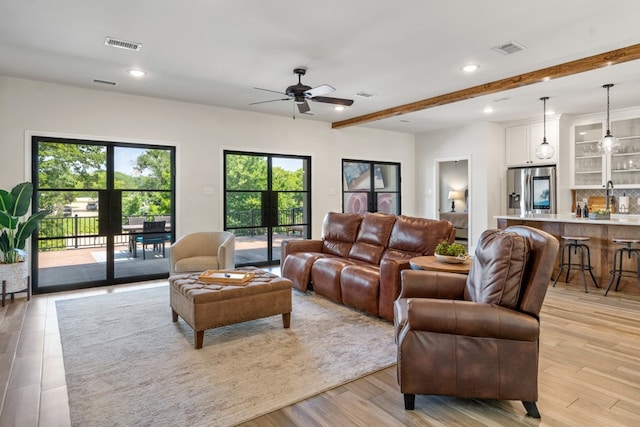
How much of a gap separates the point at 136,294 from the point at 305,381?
3266 millimetres

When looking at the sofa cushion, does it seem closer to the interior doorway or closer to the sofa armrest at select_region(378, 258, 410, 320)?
the sofa armrest at select_region(378, 258, 410, 320)

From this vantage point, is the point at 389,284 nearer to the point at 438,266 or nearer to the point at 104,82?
the point at 438,266

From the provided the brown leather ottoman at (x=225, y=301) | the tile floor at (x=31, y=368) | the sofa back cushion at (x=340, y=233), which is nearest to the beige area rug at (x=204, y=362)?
the tile floor at (x=31, y=368)

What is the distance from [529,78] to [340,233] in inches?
118

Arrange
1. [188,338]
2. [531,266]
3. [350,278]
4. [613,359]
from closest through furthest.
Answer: [531,266] < [613,359] < [188,338] < [350,278]

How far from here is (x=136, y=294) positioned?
16.1ft

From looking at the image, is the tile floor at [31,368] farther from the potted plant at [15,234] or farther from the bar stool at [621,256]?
the bar stool at [621,256]

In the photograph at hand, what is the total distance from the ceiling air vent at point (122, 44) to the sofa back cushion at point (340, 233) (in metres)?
3.07

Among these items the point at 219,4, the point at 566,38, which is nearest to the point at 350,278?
the point at 219,4

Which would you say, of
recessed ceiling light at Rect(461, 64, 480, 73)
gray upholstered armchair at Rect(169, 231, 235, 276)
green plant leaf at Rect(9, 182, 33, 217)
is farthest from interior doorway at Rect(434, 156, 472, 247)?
green plant leaf at Rect(9, 182, 33, 217)

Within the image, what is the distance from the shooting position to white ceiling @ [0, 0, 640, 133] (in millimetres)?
3084

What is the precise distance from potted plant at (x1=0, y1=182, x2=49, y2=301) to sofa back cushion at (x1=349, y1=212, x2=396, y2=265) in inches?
152

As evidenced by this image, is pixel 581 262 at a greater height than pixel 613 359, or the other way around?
pixel 581 262

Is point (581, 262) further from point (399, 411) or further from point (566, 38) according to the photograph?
point (399, 411)
